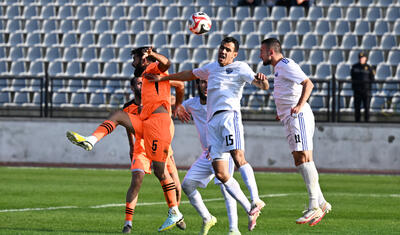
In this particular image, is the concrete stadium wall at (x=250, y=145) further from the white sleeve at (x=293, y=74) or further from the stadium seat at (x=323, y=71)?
the white sleeve at (x=293, y=74)

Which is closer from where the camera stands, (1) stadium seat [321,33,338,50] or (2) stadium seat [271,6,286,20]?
(1) stadium seat [321,33,338,50]

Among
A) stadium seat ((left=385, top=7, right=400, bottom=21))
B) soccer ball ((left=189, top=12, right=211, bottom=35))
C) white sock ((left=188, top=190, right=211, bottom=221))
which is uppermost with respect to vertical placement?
stadium seat ((left=385, top=7, right=400, bottom=21))

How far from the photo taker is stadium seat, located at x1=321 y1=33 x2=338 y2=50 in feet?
82.5

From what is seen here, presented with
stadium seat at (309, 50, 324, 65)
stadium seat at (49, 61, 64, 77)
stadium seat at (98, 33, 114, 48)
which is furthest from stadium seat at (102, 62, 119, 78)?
stadium seat at (309, 50, 324, 65)

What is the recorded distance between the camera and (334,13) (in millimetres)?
25875

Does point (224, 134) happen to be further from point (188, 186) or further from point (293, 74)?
point (293, 74)

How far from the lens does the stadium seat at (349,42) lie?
82.4 ft

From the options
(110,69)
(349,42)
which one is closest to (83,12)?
(110,69)

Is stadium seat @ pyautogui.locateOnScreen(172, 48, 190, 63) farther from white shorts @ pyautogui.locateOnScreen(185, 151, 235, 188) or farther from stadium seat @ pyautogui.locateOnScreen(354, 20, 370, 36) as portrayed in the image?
white shorts @ pyautogui.locateOnScreen(185, 151, 235, 188)

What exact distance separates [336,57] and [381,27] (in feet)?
6.01

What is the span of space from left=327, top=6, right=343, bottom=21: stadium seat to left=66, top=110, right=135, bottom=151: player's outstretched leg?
56.8 feet

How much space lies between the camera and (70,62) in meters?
25.8

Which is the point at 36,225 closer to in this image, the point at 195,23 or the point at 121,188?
the point at 195,23

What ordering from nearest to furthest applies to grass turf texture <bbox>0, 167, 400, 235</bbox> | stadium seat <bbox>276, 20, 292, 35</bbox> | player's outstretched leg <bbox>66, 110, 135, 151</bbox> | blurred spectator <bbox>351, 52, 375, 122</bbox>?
1. player's outstretched leg <bbox>66, 110, 135, 151</bbox>
2. grass turf texture <bbox>0, 167, 400, 235</bbox>
3. blurred spectator <bbox>351, 52, 375, 122</bbox>
4. stadium seat <bbox>276, 20, 292, 35</bbox>
